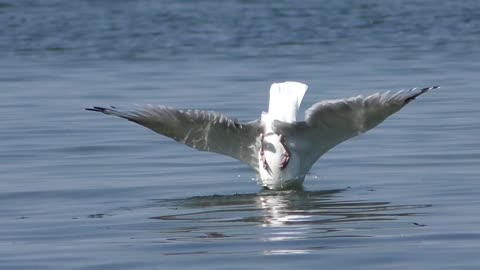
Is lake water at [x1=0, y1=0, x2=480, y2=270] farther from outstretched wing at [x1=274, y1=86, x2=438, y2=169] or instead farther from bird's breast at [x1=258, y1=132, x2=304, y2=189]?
outstretched wing at [x1=274, y1=86, x2=438, y2=169]

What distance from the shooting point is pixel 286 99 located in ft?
33.6

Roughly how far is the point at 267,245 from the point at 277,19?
20.9m

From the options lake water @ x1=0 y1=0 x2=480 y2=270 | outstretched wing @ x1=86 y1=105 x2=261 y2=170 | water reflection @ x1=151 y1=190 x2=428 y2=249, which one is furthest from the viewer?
outstretched wing @ x1=86 y1=105 x2=261 y2=170

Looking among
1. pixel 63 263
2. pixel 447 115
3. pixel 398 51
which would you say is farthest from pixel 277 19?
pixel 63 263

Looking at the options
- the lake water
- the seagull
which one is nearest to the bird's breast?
the seagull

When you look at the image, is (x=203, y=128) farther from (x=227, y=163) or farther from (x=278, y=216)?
(x=227, y=163)

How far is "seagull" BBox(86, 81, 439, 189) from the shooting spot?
10.2 m

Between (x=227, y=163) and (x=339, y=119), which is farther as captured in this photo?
(x=227, y=163)

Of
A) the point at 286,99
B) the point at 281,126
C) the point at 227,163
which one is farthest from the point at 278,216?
the point at 227,163

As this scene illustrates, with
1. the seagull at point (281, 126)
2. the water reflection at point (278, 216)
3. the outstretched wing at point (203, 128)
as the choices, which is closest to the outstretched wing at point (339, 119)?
the seagull at point (281, 126)

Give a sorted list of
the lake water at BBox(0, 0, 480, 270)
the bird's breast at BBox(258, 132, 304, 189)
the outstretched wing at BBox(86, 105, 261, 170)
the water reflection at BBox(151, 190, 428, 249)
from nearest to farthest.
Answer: the lake water at BBox(0, 0, 480, 270) < the water reflection at BBox(151, 190, 428, 249) < the outstretched wing at BBox(86, 105, 261, 170) < the bird's breast at BBox(258, 132, 304, 189)

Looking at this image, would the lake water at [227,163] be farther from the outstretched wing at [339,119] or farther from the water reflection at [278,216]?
the outstretched wing at [339,119]

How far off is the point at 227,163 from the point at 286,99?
2.42 metres

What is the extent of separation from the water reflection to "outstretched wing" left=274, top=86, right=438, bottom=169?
42cm
